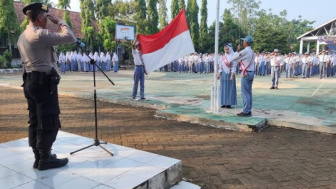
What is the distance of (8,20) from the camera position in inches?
853

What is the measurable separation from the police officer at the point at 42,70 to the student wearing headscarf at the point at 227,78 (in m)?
4.81

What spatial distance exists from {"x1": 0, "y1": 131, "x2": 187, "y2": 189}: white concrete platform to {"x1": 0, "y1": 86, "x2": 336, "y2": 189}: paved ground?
560 mm

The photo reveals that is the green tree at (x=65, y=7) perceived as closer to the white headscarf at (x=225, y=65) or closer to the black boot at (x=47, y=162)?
the white headscarf at (x=225, y=65)

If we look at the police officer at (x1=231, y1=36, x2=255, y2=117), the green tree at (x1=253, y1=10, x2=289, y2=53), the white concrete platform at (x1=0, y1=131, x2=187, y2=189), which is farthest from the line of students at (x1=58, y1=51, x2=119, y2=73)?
the green tree at (x1=253, y1=10, x2=289, y2=53)

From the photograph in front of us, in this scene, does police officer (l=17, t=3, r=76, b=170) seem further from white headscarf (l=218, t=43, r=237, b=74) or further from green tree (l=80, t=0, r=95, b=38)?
green tree (l=80, t=0, r=95, b=38)

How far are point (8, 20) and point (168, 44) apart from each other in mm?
19513

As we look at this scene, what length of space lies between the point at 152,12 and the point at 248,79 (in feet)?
91.8

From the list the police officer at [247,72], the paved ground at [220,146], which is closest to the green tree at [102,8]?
the paved ground at [220,146]

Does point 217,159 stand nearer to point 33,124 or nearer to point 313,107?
point 33,124

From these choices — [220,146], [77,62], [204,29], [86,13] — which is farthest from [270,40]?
[220,146]

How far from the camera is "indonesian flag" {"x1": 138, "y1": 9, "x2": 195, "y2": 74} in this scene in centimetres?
686

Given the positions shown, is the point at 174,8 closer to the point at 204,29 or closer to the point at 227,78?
the point at 204,29

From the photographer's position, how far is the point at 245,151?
458cm

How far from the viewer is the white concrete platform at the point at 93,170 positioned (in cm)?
290
